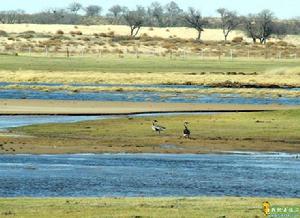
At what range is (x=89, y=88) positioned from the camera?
68.6 metres

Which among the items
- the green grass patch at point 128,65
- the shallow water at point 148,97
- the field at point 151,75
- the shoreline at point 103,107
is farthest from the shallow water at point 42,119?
the green grass patch at point 128,65

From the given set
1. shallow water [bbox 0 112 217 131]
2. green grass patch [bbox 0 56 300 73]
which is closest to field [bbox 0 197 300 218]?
shallow water [bbox 0 112 217 131]

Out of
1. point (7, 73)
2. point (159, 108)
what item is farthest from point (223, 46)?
point (159, 108)

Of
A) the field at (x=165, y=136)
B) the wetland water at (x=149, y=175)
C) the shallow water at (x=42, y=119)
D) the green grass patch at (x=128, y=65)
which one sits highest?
the wetland water at (x=149, y=175)

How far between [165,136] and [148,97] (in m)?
22.3

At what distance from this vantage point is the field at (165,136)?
35875 millimetres

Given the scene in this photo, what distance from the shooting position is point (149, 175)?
29203mm

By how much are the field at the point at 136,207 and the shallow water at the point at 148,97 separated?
35.8m

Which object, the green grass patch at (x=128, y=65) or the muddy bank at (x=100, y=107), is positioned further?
the green grass patch at (x=128, y=65)

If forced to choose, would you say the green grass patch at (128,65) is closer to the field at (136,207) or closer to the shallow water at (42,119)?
the shallow water at (42,119)

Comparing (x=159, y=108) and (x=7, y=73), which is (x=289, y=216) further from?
(x=7, y=73)

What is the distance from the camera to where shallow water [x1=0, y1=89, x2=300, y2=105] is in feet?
195

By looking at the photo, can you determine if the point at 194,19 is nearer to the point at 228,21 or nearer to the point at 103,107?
the point at 228,21

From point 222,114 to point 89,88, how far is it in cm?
2147
